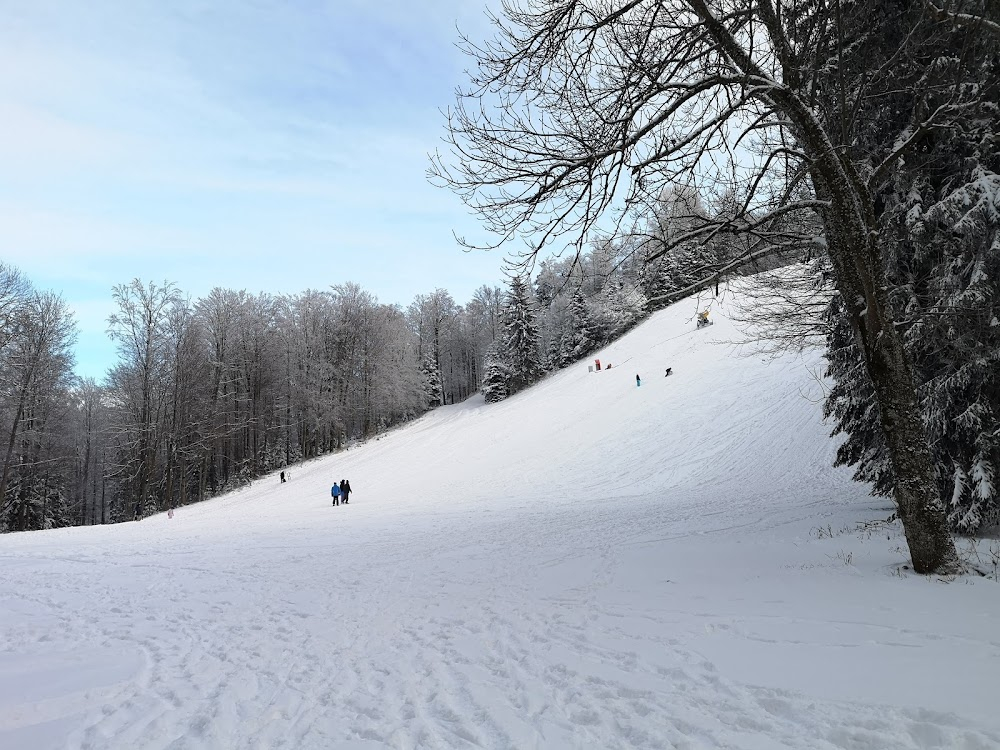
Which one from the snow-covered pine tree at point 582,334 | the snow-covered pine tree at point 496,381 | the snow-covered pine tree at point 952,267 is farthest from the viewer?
the snow-covered pine tree at point 582,334

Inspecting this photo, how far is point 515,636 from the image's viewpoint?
4.80 m

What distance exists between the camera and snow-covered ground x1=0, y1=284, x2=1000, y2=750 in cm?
306

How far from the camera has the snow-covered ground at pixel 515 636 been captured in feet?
10.0

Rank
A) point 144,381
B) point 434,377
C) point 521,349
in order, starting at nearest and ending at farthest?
point 144,381
point 521,349
point 434,377

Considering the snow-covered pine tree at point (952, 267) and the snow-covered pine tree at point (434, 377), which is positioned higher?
the snow-covered pine tree at point (434, 377)

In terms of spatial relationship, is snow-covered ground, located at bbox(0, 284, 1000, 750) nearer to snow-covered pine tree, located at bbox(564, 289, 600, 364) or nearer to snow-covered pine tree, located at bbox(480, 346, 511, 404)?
snow-covered pine tree, located at bbox(480, 346, 511, 404)

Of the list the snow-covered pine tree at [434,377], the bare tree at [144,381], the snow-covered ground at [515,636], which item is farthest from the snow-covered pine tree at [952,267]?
the snow-covered pine tree at [434,377]

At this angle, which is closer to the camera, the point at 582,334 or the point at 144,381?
the point at 144,381

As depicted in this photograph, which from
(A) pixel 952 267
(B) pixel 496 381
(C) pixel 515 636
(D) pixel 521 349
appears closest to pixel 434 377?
(B) pixel 496 381

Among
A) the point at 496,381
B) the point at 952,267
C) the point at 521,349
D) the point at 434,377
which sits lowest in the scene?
the point at 952,267

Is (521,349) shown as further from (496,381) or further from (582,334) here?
(582,334)

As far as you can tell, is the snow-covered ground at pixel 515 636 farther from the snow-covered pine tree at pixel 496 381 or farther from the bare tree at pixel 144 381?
the snow-covered pine tree at pixel 496 381

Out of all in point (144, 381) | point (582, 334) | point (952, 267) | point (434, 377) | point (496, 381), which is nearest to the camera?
point (952, 267)

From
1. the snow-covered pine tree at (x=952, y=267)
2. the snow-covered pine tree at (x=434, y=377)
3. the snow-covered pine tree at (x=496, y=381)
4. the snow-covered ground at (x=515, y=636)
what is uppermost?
the snow-covered pine tree at (x=434, y=377)
